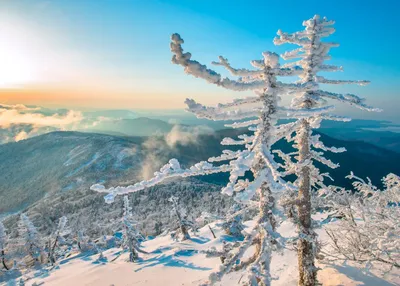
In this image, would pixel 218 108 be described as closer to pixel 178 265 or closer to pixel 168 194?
pixel 178 265

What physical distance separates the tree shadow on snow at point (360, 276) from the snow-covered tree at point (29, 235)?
43.2 meters

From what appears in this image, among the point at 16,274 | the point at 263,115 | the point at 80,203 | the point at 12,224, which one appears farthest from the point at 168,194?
the point at 263,115

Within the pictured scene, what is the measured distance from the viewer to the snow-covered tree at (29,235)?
132 ft

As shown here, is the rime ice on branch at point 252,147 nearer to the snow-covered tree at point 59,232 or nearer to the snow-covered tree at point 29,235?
the snow-covered tree at point 59,232

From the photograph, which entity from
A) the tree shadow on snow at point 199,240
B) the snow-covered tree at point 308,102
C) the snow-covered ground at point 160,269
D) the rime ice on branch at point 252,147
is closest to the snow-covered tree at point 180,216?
the tree shadow on snow at point 199,240

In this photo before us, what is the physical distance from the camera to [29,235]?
135 feet

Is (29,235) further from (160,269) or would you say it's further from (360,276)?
(360,276)

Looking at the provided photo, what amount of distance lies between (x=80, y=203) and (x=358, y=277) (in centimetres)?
14409

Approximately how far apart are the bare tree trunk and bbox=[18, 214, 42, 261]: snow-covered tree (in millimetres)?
42820

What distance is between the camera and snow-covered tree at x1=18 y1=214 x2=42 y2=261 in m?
40.2

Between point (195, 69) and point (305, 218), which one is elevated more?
point (195, 69)

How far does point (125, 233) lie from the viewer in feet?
115

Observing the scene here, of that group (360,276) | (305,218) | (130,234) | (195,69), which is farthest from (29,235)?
(195,69)

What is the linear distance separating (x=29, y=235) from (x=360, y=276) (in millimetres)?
45543
